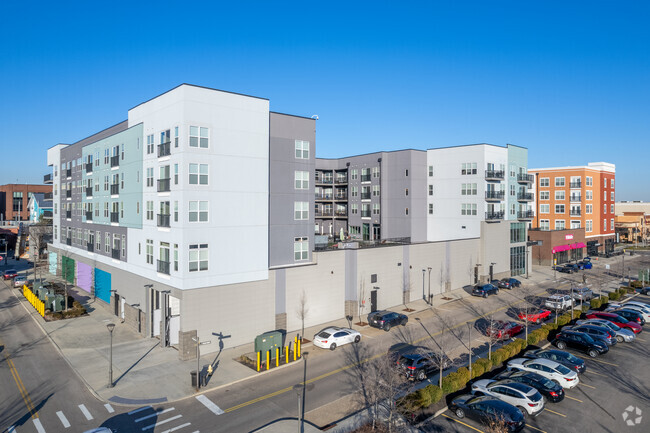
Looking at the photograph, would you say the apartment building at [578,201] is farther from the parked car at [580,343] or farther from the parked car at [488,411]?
the parked car at [488,411]

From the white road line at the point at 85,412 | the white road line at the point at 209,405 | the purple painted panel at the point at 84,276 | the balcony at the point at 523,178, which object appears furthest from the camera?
the balcony at the point at 523,178

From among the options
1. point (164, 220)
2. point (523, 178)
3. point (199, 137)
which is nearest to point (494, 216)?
point (523, 178)

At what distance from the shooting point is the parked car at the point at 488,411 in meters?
17.7

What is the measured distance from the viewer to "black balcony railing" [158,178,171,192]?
95.7 ft

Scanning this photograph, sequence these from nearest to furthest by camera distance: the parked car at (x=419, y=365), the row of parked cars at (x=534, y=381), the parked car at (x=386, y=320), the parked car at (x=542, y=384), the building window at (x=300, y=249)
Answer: the row of parked cars at (x=534, y=381) < the parked car at (x=542, y=384) < the parked car at (x=419, y=365) < the parked car at (x=386, y=320) < the building window at (x=300, y=249)

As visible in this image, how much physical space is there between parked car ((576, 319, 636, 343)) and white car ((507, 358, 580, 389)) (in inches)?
428

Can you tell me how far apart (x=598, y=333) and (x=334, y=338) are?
19999mm

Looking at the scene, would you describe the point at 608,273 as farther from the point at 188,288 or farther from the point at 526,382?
the point at 188,288

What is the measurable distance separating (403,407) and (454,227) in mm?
40498

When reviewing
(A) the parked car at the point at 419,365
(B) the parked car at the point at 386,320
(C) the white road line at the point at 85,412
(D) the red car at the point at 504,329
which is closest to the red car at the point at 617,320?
(D) the red car at the point at 504,329

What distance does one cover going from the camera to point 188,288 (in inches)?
1086

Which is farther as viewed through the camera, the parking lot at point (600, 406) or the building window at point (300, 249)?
the building window at point (300, 249)

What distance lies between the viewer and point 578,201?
79438mm

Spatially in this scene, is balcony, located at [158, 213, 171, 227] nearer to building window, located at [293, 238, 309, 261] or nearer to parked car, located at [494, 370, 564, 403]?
building window, located at [293, 238, 309, 261]
